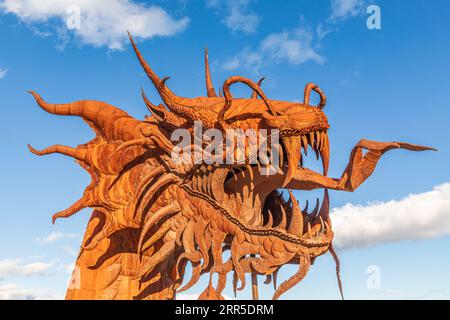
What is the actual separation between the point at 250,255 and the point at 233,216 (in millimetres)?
643

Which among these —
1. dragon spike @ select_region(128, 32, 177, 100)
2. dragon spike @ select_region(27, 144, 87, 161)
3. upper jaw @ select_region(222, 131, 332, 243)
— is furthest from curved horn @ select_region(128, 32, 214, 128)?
dragon spike @ select_region(27, 144, 87, 161)

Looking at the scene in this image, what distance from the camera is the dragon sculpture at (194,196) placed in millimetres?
7254

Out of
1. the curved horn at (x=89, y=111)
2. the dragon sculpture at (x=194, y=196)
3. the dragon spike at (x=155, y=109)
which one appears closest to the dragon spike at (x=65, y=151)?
the dragon sculpture at (x=194, y=196)

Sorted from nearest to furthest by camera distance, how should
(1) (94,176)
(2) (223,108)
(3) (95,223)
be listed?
(2) (223,108), (1) (94,176), (3) (95,223)

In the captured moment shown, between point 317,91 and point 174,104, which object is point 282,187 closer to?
point 317,91

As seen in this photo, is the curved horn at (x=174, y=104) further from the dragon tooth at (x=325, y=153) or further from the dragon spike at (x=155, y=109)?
the dragon tooth at (x=325, y=153)

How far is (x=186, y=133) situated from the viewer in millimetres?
7711

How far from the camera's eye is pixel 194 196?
7.72 metres

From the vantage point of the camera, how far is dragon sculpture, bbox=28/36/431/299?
23.8ft

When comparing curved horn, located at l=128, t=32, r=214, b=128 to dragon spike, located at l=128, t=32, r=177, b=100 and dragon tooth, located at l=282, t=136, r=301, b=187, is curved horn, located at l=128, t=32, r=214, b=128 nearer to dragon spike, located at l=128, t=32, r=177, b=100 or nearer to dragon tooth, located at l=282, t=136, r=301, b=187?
dragon spike, located at l=128, t=32, r=177, b=100
